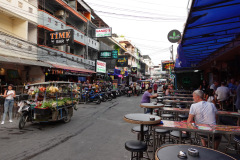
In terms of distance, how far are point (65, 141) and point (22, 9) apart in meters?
12.6

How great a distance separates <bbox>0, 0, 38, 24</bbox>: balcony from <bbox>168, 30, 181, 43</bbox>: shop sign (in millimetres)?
12641

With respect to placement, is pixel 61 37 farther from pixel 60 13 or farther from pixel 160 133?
pixel 160 133

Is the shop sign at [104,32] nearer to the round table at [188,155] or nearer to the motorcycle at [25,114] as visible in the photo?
the motorcycle at [25,114]

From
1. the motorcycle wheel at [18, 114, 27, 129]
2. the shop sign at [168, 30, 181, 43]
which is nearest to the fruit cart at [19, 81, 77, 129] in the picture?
the motorcycle wheel at [18, 114, 27, 129]

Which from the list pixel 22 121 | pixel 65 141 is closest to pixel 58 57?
pixel 22 121

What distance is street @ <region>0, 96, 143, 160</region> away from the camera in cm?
412

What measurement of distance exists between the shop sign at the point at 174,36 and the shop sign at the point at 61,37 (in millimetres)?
9207

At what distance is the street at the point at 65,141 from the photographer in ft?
13.5

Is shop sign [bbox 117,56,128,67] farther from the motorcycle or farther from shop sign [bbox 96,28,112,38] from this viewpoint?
the motorcycle

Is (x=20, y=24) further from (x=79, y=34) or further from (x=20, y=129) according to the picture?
(x=20, y=129)

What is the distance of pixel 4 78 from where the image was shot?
40.7 ft

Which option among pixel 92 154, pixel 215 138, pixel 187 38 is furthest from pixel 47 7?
pixel 215 138

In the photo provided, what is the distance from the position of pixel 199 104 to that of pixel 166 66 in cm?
2225

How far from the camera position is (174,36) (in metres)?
14.8
